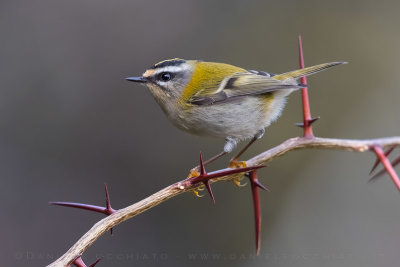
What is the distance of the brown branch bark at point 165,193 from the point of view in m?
1.82

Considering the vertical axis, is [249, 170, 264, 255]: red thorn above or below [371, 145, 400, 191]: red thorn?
below

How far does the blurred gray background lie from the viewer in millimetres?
5059

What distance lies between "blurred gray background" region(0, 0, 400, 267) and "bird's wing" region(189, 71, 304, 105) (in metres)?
1.76

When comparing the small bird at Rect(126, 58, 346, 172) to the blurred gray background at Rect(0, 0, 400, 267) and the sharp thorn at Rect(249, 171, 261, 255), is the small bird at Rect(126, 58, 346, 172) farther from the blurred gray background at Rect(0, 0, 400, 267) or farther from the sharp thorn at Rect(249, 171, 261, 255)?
A: the blurred gray background at Rect(0, 0, 400, 267)

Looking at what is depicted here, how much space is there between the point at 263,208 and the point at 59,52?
9.82 ft

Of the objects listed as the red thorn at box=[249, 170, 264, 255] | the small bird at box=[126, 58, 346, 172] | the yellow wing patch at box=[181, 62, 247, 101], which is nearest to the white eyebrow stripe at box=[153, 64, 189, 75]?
the small bird at box=[126, 58, 346, 172]

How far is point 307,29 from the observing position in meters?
6.33

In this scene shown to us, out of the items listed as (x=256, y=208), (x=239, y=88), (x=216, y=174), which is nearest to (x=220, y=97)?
Result: (x=239, y=88)

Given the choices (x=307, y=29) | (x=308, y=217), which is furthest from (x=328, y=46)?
(x=308, y=217)

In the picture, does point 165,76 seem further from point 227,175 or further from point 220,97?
point 227,175

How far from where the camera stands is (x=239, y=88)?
378 centimetres

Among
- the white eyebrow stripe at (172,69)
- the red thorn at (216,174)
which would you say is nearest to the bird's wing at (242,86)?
the white eyebrow stripe at (172,69)

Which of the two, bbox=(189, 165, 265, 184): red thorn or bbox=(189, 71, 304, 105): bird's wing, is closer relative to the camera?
bbox=(189, 165, 265, 184): red thorn

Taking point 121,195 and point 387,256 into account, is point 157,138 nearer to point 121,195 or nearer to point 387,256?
point 121,195
